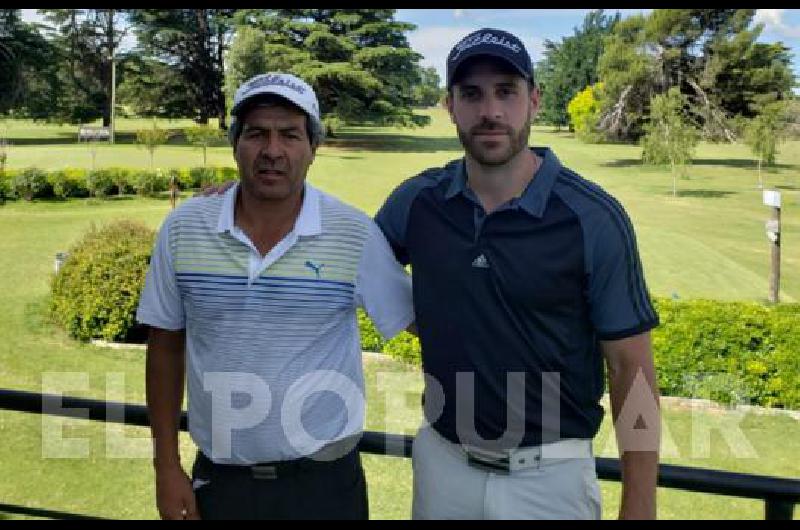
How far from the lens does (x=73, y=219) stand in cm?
2031

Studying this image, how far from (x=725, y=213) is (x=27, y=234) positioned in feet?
63.2

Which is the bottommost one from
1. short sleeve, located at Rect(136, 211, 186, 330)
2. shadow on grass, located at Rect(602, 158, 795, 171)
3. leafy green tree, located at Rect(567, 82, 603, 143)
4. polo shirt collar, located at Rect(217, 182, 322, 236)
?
short sleeve, located at Rect(136, 211, 186, 330)

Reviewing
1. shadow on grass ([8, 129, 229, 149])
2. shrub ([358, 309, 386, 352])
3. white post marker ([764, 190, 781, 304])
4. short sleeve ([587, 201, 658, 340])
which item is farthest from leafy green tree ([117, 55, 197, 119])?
short sleeve ([587, 201, 658, 340])

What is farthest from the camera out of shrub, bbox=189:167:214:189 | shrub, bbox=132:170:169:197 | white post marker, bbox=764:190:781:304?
shrub, bbox=189:167:214:189

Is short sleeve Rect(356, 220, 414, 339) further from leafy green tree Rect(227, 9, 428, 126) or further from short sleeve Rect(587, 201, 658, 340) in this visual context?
leafy green tree Rect(227, 9, 428, 126)

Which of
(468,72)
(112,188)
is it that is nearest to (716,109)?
(112,188)

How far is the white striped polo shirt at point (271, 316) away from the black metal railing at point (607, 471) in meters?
0.11

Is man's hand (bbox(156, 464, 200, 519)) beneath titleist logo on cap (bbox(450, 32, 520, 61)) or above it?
beneath

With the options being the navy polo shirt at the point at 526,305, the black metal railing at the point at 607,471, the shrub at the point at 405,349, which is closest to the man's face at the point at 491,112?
the navy polo shirt at the point at 526,305

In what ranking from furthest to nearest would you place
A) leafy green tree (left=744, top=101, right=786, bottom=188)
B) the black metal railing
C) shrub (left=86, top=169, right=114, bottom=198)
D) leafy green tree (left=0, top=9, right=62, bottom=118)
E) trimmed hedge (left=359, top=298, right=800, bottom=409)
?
1. leafy green tree (left=0, top=9, right=62, bottom=118)
2. leafy green tree (left=744, top=101, right=786, bottom=188)
3. shrub (left=86, top=169, right=114, bottom=198)
4. trimmed hedge (left=359, top=298, right=800, bottom=409)
5. the black metal railing

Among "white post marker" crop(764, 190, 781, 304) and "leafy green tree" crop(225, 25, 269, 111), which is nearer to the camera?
"white post marker" crop(764, 190, 781, 304)

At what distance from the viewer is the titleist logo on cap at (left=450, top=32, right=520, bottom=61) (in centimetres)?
188

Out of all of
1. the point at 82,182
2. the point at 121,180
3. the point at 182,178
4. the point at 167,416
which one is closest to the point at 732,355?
the point at 167,416

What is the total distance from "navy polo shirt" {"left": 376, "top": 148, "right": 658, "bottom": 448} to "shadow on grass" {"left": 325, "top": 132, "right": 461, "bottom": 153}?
4054 centimetres
